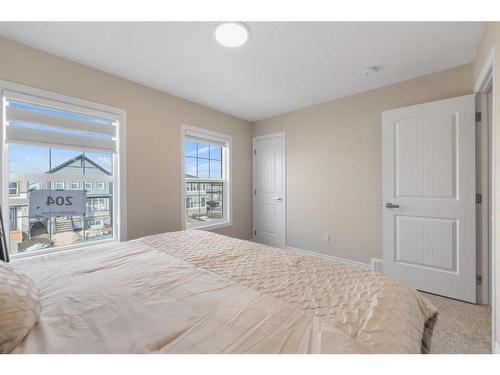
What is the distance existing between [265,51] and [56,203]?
2417mm

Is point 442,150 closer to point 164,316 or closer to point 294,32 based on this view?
point 294,32

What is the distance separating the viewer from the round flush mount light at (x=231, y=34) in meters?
1.67

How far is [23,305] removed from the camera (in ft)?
2.66

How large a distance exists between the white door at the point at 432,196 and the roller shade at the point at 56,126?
3087mm

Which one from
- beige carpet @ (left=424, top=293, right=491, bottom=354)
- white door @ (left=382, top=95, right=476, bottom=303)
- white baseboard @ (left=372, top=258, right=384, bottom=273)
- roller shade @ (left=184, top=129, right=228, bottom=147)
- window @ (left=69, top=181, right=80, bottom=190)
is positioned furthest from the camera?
roller shade @ (left=184, top=129, right=228, bottom=147)

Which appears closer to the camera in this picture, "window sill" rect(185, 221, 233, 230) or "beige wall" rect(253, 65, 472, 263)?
"beige wall" rect(253, 65, 472, 263)

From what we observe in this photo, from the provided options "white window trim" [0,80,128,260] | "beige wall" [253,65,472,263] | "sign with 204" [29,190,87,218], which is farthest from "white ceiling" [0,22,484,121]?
"sign with 204" [29,190,87,218]

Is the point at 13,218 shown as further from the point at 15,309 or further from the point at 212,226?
the point at 212,226

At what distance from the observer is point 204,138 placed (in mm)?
3385

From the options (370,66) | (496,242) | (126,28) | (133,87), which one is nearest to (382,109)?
(370,66)

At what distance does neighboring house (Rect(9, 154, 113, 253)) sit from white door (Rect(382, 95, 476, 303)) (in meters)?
3.16

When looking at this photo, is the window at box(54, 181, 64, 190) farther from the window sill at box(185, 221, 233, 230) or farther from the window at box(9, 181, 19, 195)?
the window sill at box(185, 221, 233, 230)

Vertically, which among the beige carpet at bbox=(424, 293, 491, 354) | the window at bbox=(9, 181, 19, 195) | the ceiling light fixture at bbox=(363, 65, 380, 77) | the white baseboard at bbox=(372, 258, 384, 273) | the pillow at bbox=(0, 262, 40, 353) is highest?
the ceiling light fixture at bbox=(363, 65, 380, 77)

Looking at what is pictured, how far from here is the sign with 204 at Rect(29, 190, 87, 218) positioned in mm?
2039
